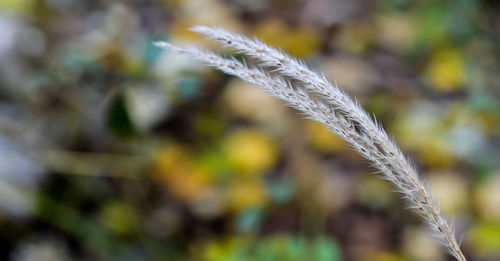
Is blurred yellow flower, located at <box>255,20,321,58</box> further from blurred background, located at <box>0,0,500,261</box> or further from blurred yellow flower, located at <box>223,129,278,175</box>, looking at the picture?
blurred yellow flower, located at <box>223,129,278,175</box>

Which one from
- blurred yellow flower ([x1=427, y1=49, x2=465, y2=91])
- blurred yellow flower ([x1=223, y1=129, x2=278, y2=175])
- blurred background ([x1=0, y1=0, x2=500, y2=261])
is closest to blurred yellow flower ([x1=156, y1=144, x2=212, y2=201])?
blurred background ([x1=0, y1=0, x2=500, y2=261])

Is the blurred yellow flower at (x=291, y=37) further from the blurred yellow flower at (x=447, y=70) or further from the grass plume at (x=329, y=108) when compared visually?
the grass plume at (x=329, y=108)

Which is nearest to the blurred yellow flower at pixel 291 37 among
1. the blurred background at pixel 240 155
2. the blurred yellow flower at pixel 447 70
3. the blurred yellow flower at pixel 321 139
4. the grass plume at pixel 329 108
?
the blurred background at pixel 240 155

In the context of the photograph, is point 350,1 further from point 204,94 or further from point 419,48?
point 204,94

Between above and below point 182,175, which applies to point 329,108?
above

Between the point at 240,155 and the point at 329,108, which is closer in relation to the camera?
the point at 329,108

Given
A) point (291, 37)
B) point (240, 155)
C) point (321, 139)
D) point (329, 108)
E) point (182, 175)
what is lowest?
point (182, 175)

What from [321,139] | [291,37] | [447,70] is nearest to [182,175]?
[321,139]

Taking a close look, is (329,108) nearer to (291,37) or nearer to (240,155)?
(240,155)

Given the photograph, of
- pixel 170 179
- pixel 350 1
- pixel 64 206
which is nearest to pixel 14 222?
pixel 64 206
